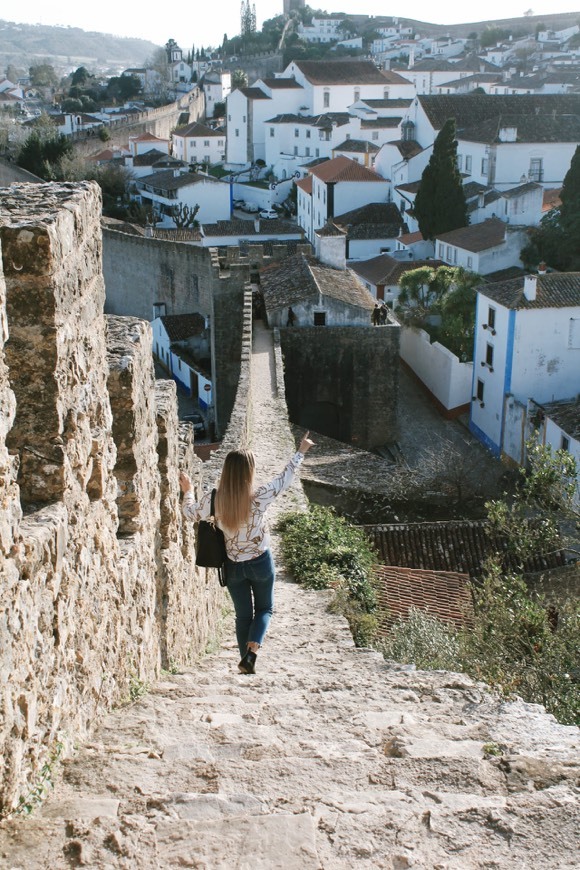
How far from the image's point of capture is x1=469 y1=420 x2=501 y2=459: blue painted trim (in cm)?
2122

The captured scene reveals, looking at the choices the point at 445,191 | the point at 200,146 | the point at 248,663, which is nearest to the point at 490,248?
the point at 445,191

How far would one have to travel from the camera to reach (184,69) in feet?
335

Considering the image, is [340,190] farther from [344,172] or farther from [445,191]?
[445,191]

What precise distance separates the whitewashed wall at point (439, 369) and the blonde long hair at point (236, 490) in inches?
732

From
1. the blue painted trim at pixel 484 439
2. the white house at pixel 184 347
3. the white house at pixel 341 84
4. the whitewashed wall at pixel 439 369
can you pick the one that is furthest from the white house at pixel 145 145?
the blue painted trim at pixel 484 439

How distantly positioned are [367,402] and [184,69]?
89.5 meters

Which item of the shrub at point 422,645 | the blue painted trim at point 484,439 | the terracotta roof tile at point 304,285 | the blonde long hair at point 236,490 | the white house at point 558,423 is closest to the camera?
the blonde long hair at point 236,490

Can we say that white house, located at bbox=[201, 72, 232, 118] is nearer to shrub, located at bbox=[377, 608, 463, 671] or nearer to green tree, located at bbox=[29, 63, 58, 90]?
green tree, located at bbox=[29, 63, 58, 90]

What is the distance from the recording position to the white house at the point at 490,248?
96.1 feet

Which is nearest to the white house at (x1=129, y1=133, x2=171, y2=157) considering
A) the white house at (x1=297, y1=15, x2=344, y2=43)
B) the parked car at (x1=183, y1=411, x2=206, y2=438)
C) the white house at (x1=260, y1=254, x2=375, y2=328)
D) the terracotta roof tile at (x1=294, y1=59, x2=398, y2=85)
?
the terracotta roof tile at (x1=294, y1=59, x2=398, y2=85)

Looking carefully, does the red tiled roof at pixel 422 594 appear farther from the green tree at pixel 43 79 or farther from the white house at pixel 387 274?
the green tree at pixel 43 79

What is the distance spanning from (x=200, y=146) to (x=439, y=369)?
148ft

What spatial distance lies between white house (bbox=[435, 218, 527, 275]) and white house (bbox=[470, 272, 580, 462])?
7.97 meters

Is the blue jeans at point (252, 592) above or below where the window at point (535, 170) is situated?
below
